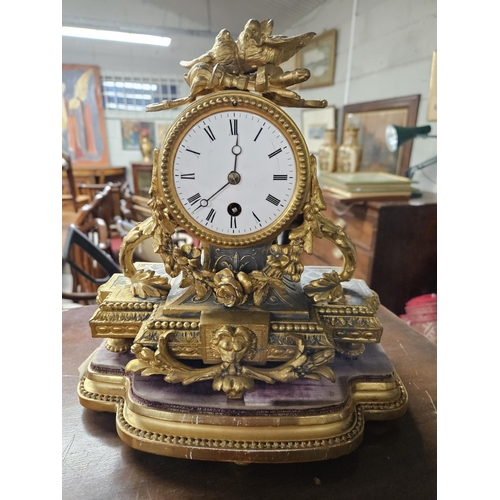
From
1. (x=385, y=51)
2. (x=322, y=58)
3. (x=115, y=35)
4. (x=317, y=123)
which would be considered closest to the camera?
(x=385, y=51)

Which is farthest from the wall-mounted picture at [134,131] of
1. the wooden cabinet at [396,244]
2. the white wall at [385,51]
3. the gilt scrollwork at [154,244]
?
the gilt scrollwork at [154,244]

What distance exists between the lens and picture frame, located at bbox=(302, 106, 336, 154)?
262 cm

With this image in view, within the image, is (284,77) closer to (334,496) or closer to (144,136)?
(334,496)

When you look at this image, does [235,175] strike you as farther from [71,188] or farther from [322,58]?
[71,188]

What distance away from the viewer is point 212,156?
614 millimetres

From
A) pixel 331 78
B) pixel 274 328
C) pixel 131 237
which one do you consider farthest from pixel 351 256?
pixel 331 78

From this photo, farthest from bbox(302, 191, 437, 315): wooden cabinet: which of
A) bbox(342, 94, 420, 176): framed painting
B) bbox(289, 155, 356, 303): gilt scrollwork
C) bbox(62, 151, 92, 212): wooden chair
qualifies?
bbox(62, 151, 92, 212): wooden chair

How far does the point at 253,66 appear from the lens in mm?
627

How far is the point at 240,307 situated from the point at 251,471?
10.8 inches

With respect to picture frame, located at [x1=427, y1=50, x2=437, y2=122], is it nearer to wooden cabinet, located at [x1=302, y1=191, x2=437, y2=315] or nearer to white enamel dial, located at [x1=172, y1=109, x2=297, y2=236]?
wooden cabinet, located at [x1=302, y1=191, x2=437, y2=315]

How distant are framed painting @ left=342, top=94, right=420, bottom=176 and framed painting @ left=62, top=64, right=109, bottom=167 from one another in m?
3.55

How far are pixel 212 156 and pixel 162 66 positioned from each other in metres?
4.24

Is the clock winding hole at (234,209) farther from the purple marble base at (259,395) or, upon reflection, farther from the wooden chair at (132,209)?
the wooden chair at (132,209)

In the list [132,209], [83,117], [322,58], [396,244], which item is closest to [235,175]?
[396,244]
